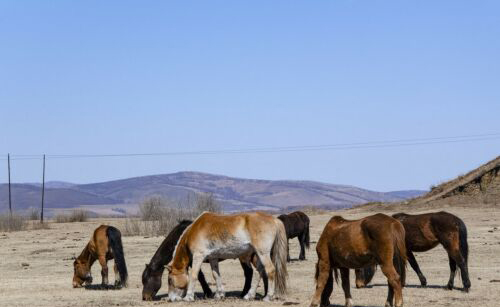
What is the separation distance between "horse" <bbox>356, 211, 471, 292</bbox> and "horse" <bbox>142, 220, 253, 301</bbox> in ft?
7.00

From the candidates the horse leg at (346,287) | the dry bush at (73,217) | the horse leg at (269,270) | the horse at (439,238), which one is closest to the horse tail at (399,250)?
the horse leg at (346,287)

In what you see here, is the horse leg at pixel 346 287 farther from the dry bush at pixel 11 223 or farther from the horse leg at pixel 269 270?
the dry bush at pixel 11 223

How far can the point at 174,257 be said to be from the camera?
50.6 feet

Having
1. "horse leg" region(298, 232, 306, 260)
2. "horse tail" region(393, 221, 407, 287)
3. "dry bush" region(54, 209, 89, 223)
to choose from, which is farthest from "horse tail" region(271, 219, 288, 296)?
"dry bush" region(54, 209, 89, 223)

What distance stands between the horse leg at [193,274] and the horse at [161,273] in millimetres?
678

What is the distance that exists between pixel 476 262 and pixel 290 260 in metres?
5.07

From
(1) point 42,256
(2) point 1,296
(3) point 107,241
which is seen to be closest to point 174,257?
(3) point 107,241

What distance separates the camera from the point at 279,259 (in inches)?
595

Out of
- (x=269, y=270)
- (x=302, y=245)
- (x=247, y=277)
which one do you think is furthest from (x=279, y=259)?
(x=302, y=245)

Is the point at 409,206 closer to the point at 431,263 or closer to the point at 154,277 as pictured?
the point at 431,263

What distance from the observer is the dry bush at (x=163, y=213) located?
36.7m

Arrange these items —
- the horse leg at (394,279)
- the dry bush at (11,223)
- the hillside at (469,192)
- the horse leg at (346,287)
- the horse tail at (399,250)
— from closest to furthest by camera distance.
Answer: the horse leg at (394,279) < the horse tail at (399,250) < the horse leg at (346,287) < the dry bush at (11,223) < the hillside at (469,192)

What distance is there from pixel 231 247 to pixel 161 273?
5.68 feet

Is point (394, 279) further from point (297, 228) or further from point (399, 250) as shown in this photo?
point (297, 228)
